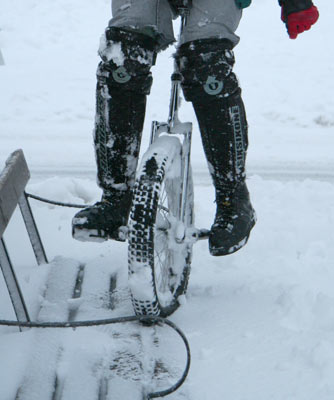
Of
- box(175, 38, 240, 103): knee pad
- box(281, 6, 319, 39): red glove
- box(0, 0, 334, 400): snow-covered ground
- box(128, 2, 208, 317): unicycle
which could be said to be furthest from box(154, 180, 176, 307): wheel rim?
box(281, 6, 319, 39): red glove

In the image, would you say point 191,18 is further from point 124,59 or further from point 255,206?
point 255,206

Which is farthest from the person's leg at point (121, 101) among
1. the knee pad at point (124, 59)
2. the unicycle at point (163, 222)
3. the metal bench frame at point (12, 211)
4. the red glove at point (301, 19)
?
the red glove at point (301, 19)

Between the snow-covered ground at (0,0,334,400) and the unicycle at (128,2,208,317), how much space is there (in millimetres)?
188

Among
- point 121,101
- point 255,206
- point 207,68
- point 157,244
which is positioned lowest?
point 255,206

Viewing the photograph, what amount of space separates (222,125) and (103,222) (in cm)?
62

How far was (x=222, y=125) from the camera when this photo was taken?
2.52 meters

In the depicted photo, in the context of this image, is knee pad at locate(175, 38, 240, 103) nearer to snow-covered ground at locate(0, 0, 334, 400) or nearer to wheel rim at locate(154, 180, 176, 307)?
wheel rim at locate(154, 180, 176, 307)

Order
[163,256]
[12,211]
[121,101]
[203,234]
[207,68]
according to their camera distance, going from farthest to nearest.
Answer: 1. [163,256]
2. [203,234]
3. [12,211]
4. [121,101]
5. [207,68]

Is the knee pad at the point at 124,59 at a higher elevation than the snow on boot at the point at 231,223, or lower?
higher

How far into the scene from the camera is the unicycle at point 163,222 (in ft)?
7.75

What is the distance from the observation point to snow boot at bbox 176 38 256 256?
7.95 feet

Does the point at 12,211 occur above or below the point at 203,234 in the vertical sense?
above

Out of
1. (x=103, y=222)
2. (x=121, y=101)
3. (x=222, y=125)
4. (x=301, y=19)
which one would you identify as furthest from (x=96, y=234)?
(x=301, y=19)

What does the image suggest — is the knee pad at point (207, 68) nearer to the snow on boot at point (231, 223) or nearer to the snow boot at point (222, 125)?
the snow boot at point (222, 125)
